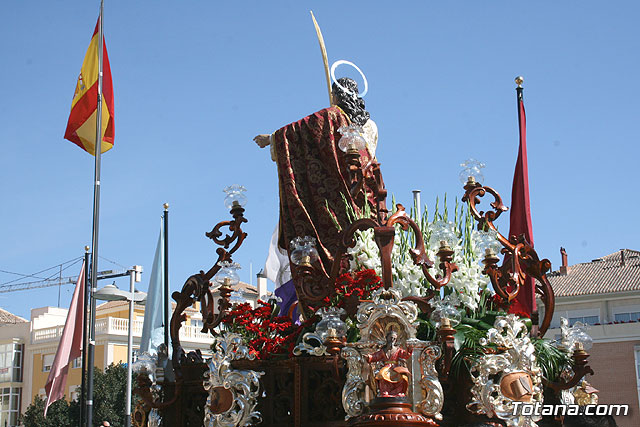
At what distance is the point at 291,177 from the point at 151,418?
2.74m

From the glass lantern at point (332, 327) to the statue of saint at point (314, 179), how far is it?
1.91 meters

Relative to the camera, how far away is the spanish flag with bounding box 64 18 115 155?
1242cm

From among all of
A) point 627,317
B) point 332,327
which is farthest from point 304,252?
point 627,317

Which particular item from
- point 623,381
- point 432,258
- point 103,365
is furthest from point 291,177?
point 103,365

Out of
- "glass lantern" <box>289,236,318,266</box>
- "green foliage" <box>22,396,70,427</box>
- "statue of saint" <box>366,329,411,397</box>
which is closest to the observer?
"statue of saint" <box>366,329,411,397</box>

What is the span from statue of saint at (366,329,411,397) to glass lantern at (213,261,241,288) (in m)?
2.13

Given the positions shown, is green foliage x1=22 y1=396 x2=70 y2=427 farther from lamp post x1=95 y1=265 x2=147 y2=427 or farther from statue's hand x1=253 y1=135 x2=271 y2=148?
statue's hand x1=253 y1=135 x2=271 y2=148

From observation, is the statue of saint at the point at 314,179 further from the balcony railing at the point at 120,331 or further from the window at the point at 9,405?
the window at the point at 9,405

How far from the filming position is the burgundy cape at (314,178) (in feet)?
27.9

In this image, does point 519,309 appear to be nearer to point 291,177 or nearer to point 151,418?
point 291,177

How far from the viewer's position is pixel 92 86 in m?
12.6

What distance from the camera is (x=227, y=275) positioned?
25.9 ft

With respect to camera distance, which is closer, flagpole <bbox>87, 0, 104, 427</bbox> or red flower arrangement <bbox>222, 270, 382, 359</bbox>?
red flower arrangement <bbox>222, 270, 382, 359</bbox>

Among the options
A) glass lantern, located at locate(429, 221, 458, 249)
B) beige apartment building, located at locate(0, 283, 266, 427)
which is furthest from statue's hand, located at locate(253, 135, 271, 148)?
beige apartment building, located at locate(0, 283, 266, 427)
